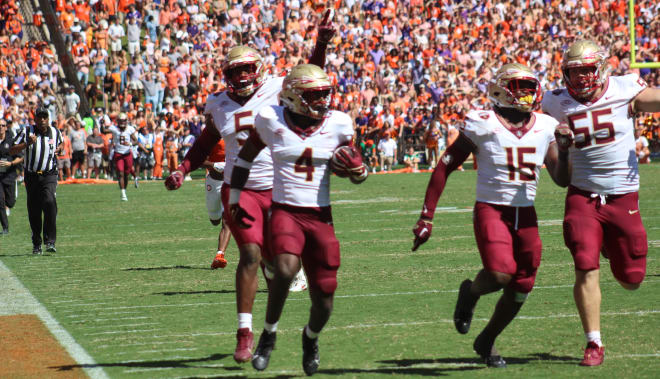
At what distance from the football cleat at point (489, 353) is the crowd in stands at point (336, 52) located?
18.8 metres

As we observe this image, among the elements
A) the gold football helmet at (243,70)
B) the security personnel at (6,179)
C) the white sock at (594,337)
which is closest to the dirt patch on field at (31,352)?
the gold football helmet at (243,70)

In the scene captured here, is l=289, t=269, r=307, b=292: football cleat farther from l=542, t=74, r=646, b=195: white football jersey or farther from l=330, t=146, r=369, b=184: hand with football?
l=330, t=146, r=369, b=184: hand with football

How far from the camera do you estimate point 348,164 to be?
5.57 m

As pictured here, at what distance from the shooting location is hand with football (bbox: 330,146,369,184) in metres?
5.57

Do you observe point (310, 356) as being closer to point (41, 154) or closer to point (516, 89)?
point (516, 89)

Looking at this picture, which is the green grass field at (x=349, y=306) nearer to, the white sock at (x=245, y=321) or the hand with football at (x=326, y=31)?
the white sock at (x=245, y=321)

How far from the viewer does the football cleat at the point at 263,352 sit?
5.67 metres

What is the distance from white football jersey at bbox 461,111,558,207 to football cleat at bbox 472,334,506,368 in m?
0.77

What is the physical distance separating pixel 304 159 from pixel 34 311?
3.25m

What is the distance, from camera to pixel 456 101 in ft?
96.4

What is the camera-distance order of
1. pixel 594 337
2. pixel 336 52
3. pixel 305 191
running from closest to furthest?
pixel 305 191
pixel 594 337
pixel 336 52

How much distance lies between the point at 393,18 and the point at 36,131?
20761 millimetres

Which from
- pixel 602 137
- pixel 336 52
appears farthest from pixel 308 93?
pixel 336 52

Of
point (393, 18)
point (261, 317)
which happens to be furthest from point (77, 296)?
point (393, 18)
